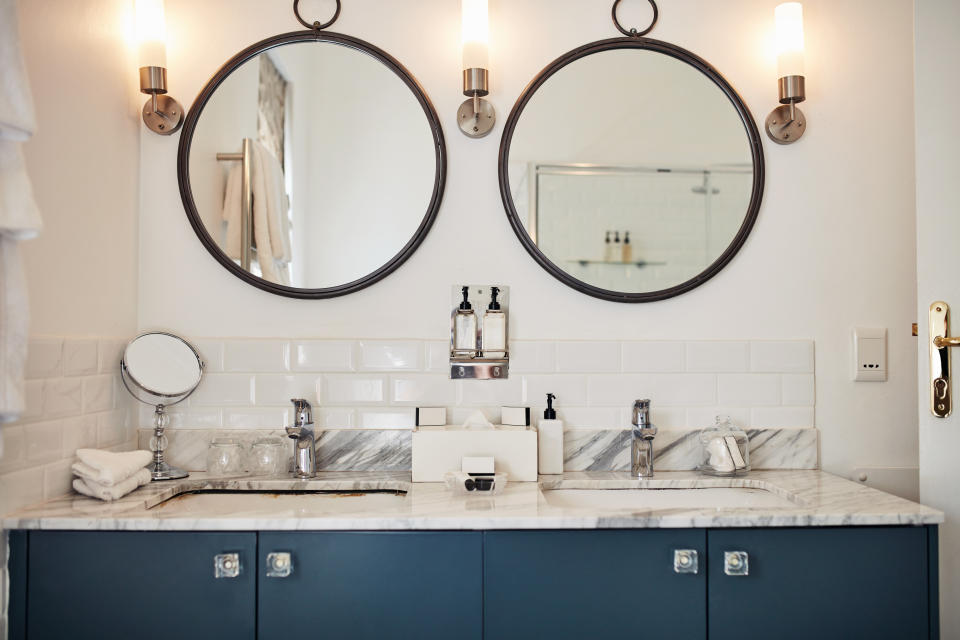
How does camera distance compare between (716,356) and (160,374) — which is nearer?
(160,374)

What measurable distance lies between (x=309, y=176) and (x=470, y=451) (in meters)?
0.95

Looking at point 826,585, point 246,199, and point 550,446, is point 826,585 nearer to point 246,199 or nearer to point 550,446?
point 550,446

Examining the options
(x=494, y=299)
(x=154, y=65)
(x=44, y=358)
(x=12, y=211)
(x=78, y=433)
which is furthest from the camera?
(x=494, y=299)

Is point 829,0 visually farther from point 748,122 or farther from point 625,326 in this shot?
point 625,326

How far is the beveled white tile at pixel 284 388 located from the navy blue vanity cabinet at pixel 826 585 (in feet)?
3.88

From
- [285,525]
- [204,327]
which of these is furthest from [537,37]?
[285,525]

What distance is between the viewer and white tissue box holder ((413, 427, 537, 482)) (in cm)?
190

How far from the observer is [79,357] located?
177 centimetres

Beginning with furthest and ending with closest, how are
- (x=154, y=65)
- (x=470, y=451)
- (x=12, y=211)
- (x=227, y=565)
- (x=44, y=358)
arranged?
(x=154, y=65) → (x=470, y=451) → (x=44, y=358) → (x=227, y=565) → (x=12, y=211)

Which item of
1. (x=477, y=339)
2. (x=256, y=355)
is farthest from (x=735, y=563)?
(x=256, y=355)

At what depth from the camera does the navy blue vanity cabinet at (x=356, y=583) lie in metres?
1.50

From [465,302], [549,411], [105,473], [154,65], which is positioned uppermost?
[154,65]

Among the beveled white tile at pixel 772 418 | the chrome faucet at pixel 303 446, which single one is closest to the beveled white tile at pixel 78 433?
the chrome faucet at pixel 303 446

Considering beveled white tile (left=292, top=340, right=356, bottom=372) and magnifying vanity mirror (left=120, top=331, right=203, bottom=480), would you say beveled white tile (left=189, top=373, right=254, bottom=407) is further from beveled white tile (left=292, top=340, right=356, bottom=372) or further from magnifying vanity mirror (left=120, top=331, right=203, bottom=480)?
beveled white tile (left=292, top=340, right=356, bottom=372)
